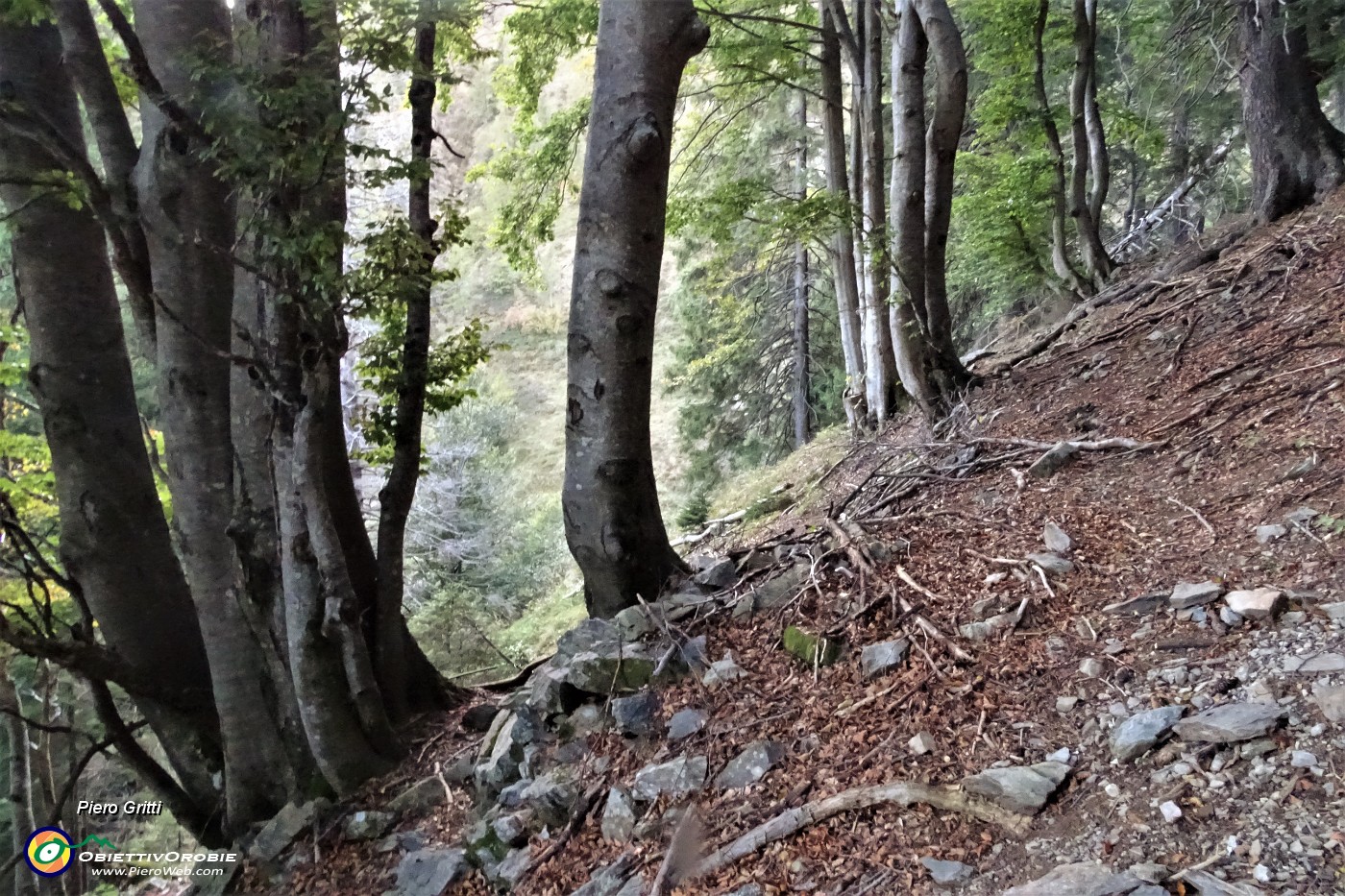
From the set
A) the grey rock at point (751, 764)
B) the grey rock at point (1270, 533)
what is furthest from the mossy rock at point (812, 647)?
the grey rock at point (1270, 533)

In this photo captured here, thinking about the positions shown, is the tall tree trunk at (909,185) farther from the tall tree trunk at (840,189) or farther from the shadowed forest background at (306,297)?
the tall tree trunk at (840,189)

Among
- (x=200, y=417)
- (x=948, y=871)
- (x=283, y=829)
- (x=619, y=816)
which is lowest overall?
(x=948, y=871)

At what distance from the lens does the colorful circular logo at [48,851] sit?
514 cm

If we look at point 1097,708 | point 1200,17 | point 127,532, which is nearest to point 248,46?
point 127,532

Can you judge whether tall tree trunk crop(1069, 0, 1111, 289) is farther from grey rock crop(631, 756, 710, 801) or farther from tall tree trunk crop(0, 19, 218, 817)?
tall tree trunk crop(0, 19, 218, 817)

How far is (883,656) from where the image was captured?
3.35 meters

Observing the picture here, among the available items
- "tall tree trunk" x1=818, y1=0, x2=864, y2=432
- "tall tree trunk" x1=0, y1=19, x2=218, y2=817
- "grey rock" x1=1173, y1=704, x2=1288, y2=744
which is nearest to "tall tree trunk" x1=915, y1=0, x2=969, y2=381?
"tall tree trunk" x1=818, y1=0, x2=864, y2=432

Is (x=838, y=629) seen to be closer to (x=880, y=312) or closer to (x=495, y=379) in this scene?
(x=880, y=312)

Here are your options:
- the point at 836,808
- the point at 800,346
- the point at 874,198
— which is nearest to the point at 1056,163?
the point at 874,198

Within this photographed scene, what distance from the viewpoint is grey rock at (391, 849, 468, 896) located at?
3.45 meters

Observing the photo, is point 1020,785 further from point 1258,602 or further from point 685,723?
point 685,723

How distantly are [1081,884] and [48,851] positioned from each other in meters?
6.26

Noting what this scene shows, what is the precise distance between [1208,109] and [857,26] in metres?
5.58

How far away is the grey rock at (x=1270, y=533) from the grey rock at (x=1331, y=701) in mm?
1125
